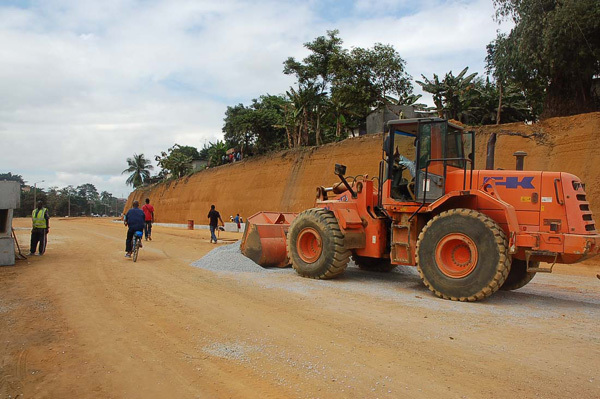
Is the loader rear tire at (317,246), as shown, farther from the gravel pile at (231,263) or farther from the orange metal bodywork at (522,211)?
the orange metal bodywork at (522,211)

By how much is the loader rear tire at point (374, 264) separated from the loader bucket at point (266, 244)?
5.84 ft

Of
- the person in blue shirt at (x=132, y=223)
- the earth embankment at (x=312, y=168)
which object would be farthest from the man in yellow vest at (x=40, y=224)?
the earth embankment at (x=312, y=168)

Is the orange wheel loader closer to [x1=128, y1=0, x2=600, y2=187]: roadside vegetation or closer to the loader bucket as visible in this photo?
the loader bucket

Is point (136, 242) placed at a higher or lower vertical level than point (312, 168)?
lower

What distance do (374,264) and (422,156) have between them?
141 inches

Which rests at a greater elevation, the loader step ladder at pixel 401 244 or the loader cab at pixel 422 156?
the loader cab at pixel 422 156

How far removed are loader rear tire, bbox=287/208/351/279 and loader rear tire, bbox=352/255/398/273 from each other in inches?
61.9

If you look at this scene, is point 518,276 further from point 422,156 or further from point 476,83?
point 476,83

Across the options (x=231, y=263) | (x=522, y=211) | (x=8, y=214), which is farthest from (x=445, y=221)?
(x=8, y=214)

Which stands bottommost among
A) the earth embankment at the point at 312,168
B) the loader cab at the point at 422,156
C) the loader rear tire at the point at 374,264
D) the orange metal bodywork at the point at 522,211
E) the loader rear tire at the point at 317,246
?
the loader rear tire at the point at 374,264

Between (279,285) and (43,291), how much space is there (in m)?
4.15

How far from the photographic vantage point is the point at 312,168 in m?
31.1

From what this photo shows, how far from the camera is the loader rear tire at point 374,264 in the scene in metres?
10.7

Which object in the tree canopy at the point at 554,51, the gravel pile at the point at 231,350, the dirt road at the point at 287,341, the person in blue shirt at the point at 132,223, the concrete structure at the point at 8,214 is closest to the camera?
the dirt road at the point at 287,341
